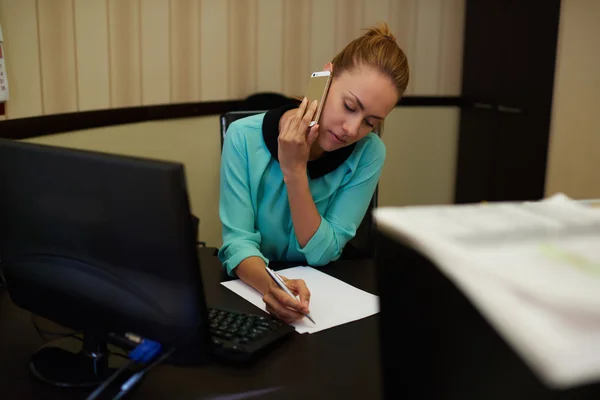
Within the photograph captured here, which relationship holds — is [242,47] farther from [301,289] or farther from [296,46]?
[301,289]

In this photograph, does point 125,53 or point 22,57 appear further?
point 125,53

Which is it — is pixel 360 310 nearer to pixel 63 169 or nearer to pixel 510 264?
pixel 63 169

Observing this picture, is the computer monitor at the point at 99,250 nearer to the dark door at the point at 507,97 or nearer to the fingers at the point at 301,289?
the fingers at the point at 301,289

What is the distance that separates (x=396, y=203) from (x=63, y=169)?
2.94 meters

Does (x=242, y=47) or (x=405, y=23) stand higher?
(x=405, y=23)

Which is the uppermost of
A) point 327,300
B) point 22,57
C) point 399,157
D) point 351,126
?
point 22,57

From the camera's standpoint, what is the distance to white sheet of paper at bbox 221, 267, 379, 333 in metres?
0.95

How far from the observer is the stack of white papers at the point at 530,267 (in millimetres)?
293

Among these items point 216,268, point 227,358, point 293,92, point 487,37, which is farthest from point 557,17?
point 227,358

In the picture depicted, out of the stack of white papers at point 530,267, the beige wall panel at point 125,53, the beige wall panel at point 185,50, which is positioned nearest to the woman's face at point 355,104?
the stack of white papers at point 530,267

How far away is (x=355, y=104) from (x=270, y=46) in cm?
157

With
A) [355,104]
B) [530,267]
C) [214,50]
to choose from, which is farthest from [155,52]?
[530,267]

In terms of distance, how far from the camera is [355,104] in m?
1.33

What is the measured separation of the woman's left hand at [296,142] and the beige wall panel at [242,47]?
135 cm
